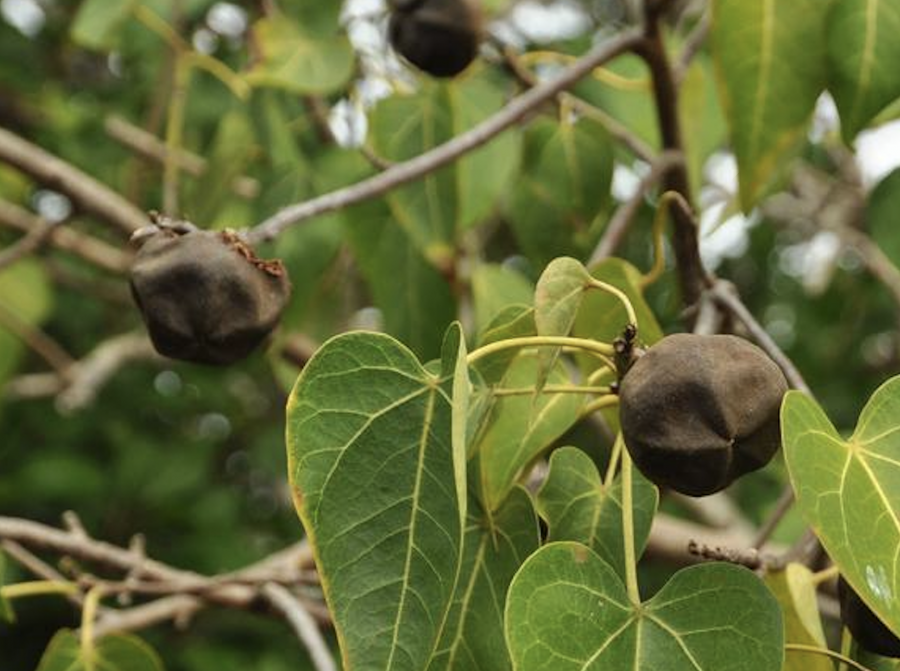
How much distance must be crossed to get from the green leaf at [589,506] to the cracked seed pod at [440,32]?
0.56 metres

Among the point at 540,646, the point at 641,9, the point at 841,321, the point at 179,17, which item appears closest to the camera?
the point at 540,646

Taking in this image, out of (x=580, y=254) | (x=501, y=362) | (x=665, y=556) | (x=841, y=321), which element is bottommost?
(x=841, y=321)

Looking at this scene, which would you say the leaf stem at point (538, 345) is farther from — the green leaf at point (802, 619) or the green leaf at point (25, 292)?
the green leaf at point (25, 292)

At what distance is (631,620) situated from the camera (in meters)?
0.84

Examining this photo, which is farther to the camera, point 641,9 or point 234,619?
point 234,619

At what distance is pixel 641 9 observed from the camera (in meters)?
1.42

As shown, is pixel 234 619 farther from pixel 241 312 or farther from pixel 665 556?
pixel 241 312

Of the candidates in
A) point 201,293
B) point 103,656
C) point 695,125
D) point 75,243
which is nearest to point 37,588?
point 103,656

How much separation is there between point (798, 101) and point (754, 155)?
0.19 ft

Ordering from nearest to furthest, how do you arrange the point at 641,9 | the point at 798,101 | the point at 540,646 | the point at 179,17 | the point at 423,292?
A: 1. the point at 540,646
2. the point at 798,101
3. the point at 641,9
4. the point at 423,292
5. the point at 179,17

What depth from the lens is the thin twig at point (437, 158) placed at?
1077 mm

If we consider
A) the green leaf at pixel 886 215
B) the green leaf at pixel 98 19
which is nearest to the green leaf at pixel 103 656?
the green leaf at pixel 886 215

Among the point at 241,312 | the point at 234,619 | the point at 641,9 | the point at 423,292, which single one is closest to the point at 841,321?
the point at 234,619

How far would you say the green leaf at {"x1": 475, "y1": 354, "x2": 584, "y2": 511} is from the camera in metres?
0.97
